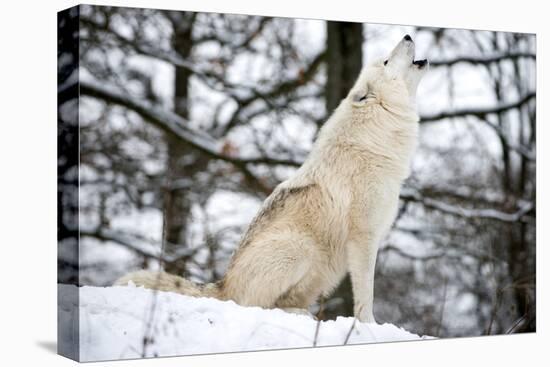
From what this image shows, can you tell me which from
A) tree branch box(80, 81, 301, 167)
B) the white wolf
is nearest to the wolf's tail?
the white wolf

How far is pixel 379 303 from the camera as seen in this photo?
756cm

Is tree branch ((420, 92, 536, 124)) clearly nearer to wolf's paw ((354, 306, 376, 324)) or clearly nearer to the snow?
wolf's paw ((354, 306, 376, 324))

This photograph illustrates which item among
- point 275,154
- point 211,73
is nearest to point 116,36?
point 211,73

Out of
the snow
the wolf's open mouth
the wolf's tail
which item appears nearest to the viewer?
the snow

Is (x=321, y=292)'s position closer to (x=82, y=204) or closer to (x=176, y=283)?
(x=176, y=283)

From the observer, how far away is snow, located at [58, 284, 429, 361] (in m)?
6.26

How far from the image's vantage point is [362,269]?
22.6 ft

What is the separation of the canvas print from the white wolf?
16mm

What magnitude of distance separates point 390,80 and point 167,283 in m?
2.46

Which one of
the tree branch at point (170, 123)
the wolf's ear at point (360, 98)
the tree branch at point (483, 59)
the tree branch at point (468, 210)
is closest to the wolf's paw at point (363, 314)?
the tree branch at point (170, 123)

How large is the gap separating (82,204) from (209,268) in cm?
130

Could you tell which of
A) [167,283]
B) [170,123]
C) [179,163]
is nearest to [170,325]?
[167,283]

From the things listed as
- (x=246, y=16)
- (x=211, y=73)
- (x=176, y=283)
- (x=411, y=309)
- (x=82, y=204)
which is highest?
(x=246, y=16)

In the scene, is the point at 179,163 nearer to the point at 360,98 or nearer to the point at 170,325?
the point at 170,325
